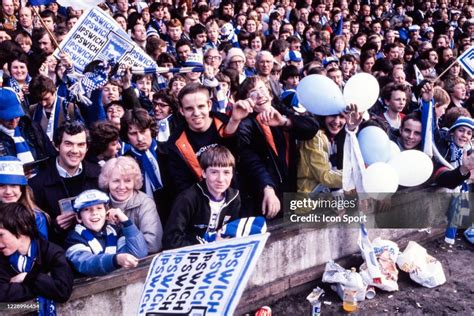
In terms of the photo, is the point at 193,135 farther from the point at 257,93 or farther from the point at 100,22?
the point at 100,22

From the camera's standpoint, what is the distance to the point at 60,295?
3512 millimetres

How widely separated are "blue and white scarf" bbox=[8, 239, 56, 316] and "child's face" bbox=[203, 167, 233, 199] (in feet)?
4.31

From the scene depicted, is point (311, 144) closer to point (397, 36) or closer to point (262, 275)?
point (262, 275)

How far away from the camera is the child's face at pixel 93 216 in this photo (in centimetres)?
380

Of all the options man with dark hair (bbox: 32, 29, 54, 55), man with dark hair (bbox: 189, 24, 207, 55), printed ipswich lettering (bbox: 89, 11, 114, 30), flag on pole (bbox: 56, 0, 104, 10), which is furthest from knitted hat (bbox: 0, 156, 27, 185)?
man with dark hair (bbox: 189, 24, 207, 55)

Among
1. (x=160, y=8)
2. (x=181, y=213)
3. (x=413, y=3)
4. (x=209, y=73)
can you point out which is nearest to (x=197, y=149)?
(x=181, y=213)

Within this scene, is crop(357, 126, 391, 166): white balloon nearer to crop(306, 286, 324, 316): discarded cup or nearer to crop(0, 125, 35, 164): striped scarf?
crop(306, 286, 324, 316): discarded cup

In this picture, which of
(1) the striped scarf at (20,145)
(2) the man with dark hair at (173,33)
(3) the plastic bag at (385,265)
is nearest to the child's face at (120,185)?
(1) the striped scarf at (20,145)

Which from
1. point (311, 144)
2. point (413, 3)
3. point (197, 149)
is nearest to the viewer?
point (197, 149)

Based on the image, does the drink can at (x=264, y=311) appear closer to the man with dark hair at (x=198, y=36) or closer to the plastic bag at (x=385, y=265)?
the plastic bag at (x=385, y=265)

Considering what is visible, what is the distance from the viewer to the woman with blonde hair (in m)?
4.16

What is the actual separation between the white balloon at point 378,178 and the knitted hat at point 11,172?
2741 millimetres

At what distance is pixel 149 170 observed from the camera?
190 inches

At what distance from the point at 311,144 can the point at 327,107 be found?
34 cm
